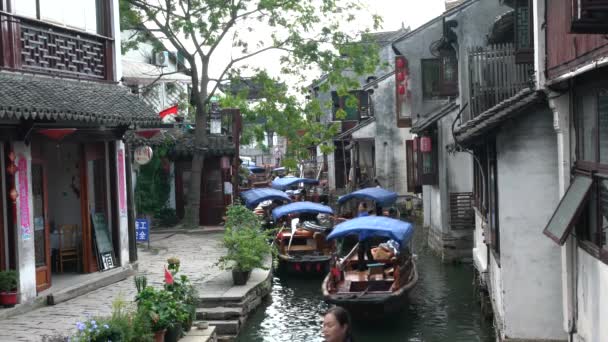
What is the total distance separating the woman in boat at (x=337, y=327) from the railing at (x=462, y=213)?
668 inches

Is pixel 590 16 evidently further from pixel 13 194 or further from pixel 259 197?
pixel 259 197

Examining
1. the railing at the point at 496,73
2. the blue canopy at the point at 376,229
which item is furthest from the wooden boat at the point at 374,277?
the railing at the point at 496,73

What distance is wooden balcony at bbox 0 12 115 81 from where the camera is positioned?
1198 centimetres

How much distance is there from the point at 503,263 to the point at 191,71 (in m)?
17.2

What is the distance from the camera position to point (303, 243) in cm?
2280

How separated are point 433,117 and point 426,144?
3.06 ft

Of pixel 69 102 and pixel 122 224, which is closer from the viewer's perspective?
pixel 69 102

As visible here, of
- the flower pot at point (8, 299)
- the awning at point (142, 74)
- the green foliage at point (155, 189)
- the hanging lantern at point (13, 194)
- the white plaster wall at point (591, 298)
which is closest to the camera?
the white plaster wall at point (591, 298)

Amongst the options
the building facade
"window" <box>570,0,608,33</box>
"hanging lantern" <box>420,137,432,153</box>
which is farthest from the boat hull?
"window" <box>570,0,608,33</box>

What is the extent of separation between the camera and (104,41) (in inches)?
595

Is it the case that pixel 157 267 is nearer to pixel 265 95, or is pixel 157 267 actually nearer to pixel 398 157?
pixel 265 95

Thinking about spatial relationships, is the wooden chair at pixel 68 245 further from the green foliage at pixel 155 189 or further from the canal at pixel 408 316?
the green foliage at pixel 155 189

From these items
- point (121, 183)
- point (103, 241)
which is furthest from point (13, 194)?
point (121, 183)

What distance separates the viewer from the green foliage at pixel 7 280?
1196 centimetres
